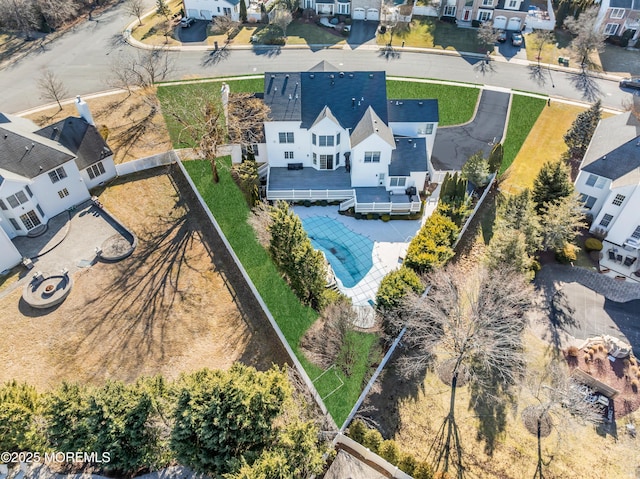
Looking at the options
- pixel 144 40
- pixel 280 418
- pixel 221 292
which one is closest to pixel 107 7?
pixel 144 40

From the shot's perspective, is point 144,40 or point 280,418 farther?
point 144,40

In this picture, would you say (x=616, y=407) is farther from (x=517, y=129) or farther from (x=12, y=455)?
(x=12, y=455)

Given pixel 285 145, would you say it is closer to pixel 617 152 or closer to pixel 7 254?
pixel 7 254

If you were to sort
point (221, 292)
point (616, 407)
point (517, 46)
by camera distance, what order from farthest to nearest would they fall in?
point (517, 46) → point (221, 292) → point (616, 407)

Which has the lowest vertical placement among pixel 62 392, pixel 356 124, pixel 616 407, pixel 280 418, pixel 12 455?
pixel 616 407

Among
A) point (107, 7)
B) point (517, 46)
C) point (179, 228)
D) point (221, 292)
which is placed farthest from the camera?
point (107, 7)

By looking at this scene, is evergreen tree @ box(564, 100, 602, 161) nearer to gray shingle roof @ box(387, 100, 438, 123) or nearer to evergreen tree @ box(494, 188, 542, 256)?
evergreen tree @ box(494, 188, 542, 256)

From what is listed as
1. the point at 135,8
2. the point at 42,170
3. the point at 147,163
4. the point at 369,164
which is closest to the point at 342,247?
the point at 369,164
